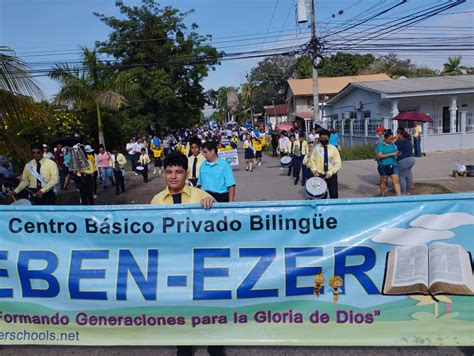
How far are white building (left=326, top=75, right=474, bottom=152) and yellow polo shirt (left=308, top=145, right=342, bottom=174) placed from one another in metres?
16.0

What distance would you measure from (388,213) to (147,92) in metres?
31.8

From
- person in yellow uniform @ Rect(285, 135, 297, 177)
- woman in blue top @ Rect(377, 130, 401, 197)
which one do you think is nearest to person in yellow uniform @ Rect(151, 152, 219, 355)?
woman in blue top @ Rect(377, 130, 401, 197)

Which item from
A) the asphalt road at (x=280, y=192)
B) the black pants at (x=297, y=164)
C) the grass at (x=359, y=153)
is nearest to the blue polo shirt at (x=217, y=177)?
the asphalt road at (x=280, y=192)

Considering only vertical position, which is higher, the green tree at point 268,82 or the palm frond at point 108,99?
the green tree at point 268,82

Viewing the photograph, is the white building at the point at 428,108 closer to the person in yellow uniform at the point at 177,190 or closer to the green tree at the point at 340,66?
the person in yellow uniform at the point at 177,190

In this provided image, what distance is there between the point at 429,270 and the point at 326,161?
5.11 m

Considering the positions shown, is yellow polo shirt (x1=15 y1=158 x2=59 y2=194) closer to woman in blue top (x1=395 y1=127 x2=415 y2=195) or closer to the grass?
woman in blue top (x1=395 y1=127 x2=415 y2=195)

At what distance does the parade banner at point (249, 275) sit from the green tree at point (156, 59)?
3034 cm

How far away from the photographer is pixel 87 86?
2028 centimetres

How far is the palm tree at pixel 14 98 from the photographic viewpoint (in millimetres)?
6406

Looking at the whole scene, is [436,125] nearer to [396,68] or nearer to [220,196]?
[220,196]

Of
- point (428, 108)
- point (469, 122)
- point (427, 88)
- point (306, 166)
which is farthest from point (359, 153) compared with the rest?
point (306, 166)

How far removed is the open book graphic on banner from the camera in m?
3.31

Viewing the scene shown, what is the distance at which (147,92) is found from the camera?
110 feet
